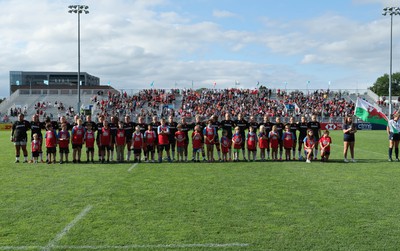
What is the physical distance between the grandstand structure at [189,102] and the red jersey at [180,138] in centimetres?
3297

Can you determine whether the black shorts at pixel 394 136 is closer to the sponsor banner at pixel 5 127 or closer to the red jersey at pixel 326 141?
the red jersey at pixel 326 141

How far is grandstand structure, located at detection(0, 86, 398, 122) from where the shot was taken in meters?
50.1

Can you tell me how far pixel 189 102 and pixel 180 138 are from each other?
39433mm

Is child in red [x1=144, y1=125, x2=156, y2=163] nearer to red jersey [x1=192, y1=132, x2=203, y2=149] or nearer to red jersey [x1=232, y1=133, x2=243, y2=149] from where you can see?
red jersey [x1=192, y1=132, x2=203, y2=149]

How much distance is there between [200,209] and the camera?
7.39m

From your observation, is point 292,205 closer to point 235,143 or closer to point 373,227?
point 373,227

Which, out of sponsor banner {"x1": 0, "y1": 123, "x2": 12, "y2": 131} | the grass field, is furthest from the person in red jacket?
sponsor banner {"x1": 0, "y1": 123, "x2": 12, "y2": 131}

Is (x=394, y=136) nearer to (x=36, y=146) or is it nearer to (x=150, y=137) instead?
(x=150, y=137)

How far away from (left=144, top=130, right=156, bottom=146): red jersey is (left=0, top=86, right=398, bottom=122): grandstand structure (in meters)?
33.1

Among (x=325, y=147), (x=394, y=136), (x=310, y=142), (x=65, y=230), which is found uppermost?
(x=394, y=136)

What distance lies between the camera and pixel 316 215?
6969mm

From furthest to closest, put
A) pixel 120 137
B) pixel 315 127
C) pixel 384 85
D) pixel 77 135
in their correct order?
pixel 384 85, pixel 315 127, pixel 120 137, pixel 77 135

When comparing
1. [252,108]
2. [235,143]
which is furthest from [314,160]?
[252,108]

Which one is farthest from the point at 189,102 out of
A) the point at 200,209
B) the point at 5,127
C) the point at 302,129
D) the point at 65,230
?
the point at 65,230
